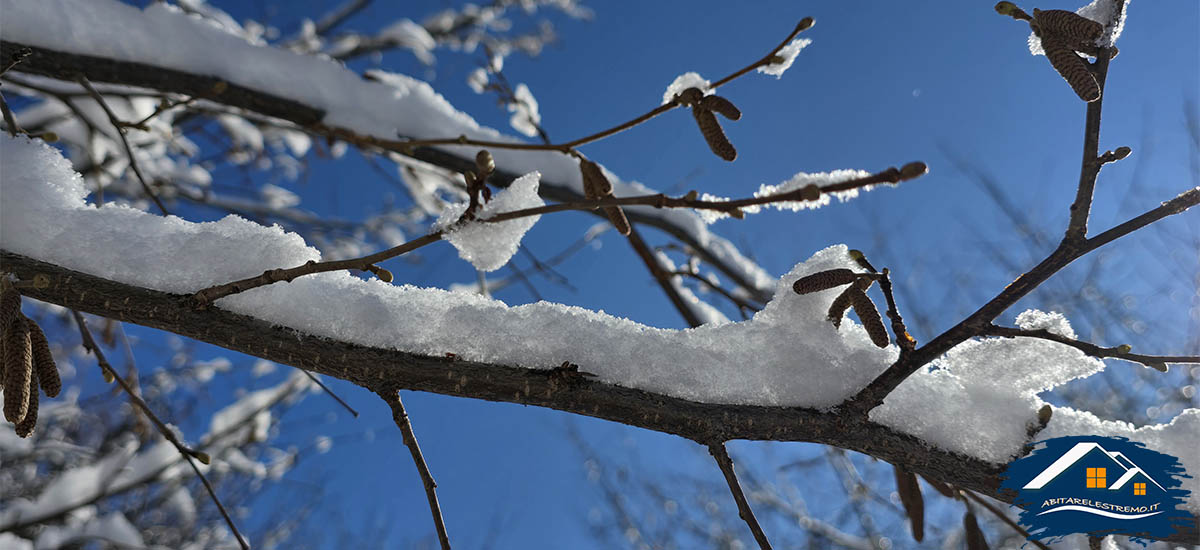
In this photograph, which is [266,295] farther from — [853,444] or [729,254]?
[729,254]

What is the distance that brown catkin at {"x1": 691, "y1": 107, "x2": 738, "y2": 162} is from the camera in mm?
925

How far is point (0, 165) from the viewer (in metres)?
1.04

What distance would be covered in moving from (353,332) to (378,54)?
4.48 metres

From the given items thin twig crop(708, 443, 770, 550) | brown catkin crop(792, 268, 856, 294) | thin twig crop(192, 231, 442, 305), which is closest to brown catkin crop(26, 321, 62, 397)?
thin twig crop(192, 231, 442, 305)

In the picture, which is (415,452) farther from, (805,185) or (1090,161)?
(1090,161)

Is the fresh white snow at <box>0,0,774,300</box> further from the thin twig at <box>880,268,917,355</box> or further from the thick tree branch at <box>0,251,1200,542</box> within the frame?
the thin twig at <box>880,268,917,355</box>

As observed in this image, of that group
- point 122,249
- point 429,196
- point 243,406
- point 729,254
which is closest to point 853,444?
point 122,249

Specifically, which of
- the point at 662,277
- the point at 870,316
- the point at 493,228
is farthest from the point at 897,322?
the point at 662,277

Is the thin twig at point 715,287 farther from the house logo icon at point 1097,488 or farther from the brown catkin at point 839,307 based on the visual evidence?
the house logo icon at point 1097,488

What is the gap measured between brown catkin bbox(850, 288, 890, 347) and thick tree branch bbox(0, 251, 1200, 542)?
0.16 meters

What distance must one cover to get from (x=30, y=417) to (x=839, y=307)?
3.73 ft

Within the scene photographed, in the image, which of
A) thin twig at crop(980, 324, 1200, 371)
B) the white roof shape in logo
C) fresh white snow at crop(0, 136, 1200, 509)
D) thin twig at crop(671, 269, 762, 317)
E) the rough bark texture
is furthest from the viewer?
the rough bark texture

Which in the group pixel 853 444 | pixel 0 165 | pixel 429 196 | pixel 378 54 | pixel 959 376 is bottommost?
pixel 853 444

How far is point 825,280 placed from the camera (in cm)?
86
